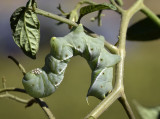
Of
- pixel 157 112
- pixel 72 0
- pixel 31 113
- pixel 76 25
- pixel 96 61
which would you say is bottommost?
pixel 31 113

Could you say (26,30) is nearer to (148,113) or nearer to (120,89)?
(120,89)

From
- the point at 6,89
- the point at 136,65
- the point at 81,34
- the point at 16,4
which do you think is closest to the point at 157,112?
the point at 81,34

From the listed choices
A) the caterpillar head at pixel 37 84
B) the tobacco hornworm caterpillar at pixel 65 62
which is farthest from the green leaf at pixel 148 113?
the caterpillar head at pixel 37 84

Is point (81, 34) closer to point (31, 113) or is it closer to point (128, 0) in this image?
point (31, 113)

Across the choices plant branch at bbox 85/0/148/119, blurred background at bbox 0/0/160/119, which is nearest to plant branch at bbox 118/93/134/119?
plant branch at bbox 85/0/148/119

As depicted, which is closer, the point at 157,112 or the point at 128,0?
the point at 157,112
